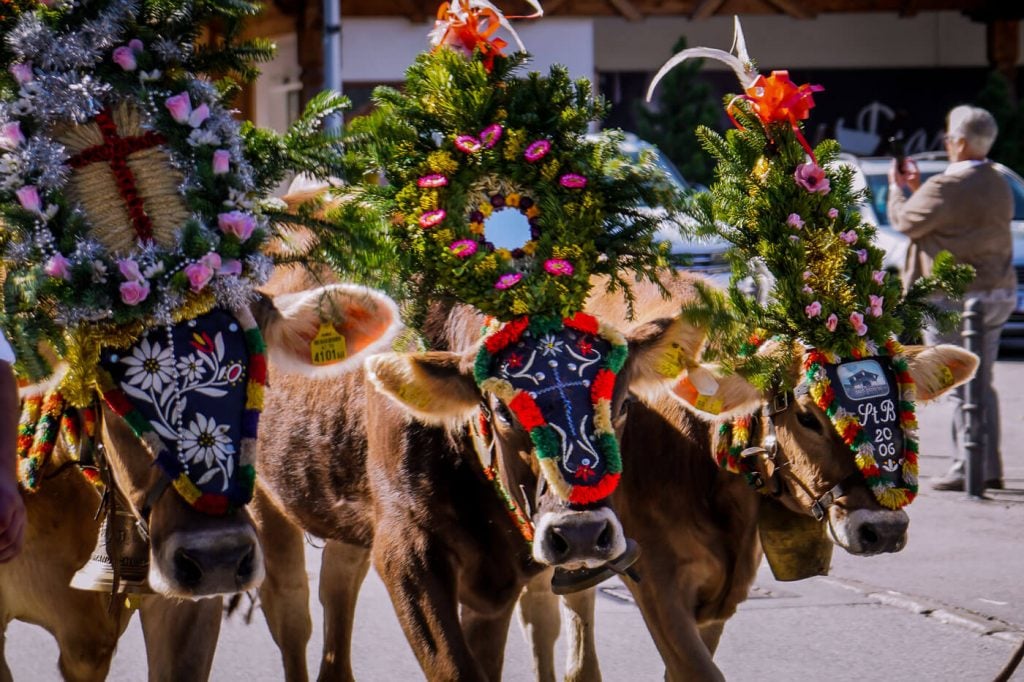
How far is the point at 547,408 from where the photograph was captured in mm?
4426

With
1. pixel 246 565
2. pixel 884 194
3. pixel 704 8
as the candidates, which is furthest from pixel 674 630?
pixel 704 8

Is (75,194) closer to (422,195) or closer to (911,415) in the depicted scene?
(422,195)

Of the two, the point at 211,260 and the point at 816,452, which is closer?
Result: the point at 211,260

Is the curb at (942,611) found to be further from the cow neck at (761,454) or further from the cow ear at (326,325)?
the cow ear at (326,325)

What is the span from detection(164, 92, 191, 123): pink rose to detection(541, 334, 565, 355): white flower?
1193mm

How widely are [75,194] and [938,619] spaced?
15.4 ft

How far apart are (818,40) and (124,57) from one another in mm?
22676

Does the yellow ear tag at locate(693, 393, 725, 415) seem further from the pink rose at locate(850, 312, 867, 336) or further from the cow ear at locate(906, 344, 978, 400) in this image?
the cow ear at locate(906, 344, 978, 400)

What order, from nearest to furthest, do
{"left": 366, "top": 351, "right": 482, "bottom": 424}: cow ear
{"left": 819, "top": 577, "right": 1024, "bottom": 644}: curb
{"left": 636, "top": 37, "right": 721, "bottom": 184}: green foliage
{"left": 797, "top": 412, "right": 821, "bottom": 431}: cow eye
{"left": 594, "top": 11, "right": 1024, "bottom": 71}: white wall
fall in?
1. {"left": 366, "top": 351, "right": 482, "bottom": 424}: cow ear
2. {"left": 797, "top": 412, "right": 821, "bottom": 431}: cow eye
3. {"left": 819, "top": 577, "right": 1024, "bottom": 644}: curb
4. {"left": 636, "top": 37, "right": 721, "bottom": 184}: green foliage
5. {"left": 594, "top": 11, "right": 1024, "bottom": 71}: white wall

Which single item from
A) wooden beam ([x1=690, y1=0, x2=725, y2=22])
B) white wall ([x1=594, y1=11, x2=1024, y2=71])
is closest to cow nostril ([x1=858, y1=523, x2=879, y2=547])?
wooden beam ([x1=690, y1=0, x2=725, y2=22])

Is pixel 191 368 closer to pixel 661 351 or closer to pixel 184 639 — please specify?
pixel 184 639

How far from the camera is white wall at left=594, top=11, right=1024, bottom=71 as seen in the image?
2477 cm

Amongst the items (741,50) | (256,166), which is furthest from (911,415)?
(256,166)

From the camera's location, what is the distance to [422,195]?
461 cm
